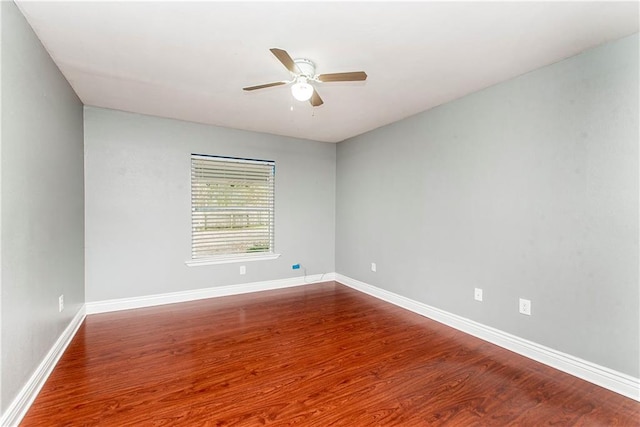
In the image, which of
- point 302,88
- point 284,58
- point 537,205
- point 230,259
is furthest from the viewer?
point 230,259

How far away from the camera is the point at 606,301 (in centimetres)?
208

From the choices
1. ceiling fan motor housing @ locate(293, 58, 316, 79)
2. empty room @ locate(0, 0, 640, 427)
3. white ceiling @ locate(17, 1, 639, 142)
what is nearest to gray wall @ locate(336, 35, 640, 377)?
empty room @ locate(0, 0, 640, 427)

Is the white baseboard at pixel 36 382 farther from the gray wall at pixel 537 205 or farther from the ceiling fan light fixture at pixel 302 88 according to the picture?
the gray wall at pixel 537 205

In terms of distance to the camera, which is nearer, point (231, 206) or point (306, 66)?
point (306, 66)

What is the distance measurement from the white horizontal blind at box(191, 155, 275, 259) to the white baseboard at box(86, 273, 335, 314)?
19.1 inches

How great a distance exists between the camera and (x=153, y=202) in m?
A: 3.72

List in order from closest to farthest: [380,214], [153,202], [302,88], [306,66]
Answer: [302,88] < [306,66] < [153,202] < [380,214]

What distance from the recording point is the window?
4.03 m

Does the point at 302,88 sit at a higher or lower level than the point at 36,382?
higher

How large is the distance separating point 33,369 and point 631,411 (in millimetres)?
3821

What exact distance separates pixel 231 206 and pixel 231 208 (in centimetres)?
3

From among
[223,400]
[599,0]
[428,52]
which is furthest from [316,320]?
[599,0]

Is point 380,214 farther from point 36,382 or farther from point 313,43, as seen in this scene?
point 36,382

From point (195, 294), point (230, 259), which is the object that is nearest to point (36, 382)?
point (195, 294)
